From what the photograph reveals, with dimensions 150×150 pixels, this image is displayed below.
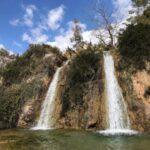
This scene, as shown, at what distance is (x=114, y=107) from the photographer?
27797 mm

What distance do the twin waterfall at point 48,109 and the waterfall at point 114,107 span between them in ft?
21.2

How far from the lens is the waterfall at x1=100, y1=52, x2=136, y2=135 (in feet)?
86.5

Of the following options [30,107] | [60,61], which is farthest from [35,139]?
[60,61]

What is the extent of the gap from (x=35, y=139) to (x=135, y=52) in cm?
1354

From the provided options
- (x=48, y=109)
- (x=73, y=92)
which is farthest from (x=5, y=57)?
(x=73, y=92)

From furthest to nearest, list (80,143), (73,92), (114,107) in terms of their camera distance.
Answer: (73,92) → (114,107) → (80,143)

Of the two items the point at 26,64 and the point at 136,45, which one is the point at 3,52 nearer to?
the point at 26,64

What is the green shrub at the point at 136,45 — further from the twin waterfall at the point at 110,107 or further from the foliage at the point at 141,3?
the foliage at the point at 141,3

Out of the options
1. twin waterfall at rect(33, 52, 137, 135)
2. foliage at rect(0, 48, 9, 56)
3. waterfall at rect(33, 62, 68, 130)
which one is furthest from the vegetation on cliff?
foliage at rect(0, 48, 9, 56)

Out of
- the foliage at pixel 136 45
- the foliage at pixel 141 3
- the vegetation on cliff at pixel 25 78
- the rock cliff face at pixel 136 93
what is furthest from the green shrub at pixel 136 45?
the foliage at pixel 141 3

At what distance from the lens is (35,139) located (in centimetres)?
2175

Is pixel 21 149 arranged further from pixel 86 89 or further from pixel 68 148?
pixel 86 89

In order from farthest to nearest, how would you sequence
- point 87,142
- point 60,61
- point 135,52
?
point 60,61, point 135,52, point 87,142

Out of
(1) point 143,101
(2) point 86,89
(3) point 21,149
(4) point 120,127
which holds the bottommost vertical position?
(3) point 21,149
